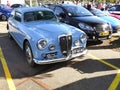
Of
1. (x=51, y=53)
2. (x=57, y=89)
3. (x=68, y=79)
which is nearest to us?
(x=57, y=89)

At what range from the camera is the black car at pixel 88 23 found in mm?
9695

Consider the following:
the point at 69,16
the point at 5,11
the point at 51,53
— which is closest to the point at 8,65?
the point at 51,53

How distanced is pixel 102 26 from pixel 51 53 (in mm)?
3963

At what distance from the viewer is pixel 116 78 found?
6.24 m

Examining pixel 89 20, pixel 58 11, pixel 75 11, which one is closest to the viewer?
pixel 89 20

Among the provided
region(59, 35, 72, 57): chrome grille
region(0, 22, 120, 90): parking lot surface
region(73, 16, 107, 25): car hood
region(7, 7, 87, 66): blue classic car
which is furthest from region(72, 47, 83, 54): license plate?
region(73, 16, 107, 25): car hood

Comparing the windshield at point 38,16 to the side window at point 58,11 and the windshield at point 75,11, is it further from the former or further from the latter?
the side window at point 58,11

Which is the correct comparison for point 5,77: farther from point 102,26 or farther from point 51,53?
point 102,26

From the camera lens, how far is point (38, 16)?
27.7 ft

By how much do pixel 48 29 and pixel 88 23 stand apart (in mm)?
3084

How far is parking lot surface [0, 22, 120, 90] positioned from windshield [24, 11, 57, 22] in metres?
1.29

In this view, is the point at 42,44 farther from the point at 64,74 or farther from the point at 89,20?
the point at 89,20

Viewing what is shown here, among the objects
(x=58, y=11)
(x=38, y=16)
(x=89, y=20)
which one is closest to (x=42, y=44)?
(x=38, y=16)

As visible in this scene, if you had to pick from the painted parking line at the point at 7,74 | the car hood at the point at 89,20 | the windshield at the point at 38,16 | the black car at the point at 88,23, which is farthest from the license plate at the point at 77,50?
the car hood at the point at 89,20
